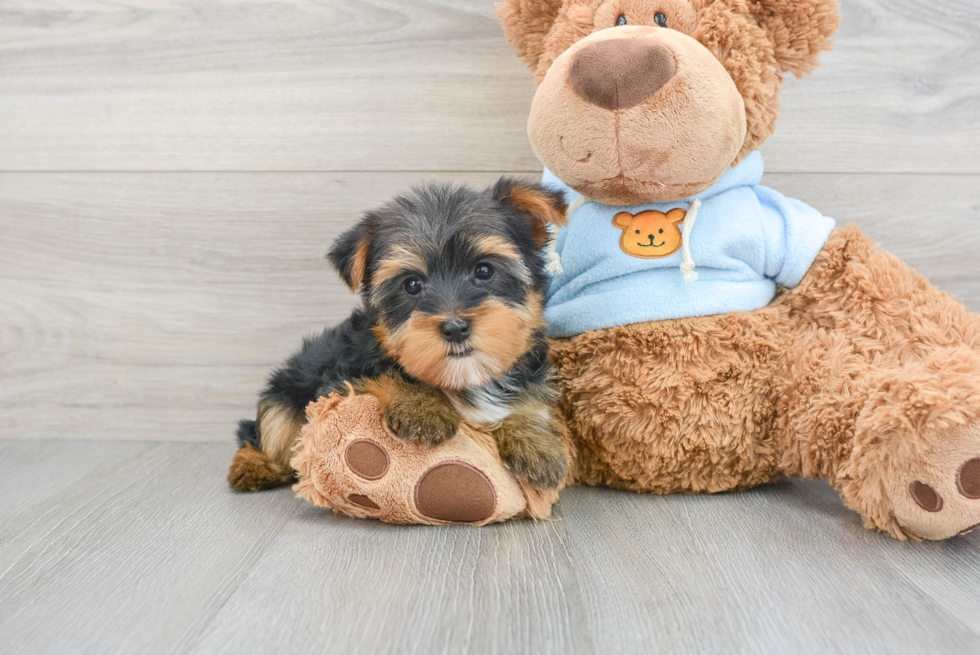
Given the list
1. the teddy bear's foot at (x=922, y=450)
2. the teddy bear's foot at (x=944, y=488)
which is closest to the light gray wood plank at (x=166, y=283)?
the teddy bear's foot at (x=922, y=450)

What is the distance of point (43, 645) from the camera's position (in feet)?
4.29

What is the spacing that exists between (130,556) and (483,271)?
1043 mm

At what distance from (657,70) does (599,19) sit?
1.03 ft

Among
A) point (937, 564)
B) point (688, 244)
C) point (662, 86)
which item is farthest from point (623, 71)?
point (937, 564)

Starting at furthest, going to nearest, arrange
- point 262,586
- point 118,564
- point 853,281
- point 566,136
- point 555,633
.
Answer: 1. point 853,281
2. point 566,136
3. point 118,564
4. point 262,586
5. point 555,633

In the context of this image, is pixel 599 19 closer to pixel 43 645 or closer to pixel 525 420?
pixel 525 420

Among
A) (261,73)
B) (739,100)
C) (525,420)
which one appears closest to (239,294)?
(261,73)

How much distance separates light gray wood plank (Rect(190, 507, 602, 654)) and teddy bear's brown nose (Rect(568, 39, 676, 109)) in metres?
1.03

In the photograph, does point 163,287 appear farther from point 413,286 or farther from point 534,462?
point 534,462

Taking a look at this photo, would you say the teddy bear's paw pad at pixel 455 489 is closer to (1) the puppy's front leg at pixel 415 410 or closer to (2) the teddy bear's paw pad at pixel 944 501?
(1) the puppy's front leg at pixel 415 410

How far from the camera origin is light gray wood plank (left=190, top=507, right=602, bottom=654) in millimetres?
1279

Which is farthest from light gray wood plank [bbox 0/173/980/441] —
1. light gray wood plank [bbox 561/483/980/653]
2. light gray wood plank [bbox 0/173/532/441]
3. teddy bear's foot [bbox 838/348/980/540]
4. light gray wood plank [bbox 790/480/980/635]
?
light gray wood plank [bbox 790/480/980/635]

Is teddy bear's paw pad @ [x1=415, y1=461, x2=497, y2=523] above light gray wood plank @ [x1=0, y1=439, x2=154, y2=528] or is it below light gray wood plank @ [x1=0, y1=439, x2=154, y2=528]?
above

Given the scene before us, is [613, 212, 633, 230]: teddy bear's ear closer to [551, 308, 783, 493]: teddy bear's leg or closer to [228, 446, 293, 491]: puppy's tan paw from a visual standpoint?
[551, 308, 783, 493]: teddy bear's leg
